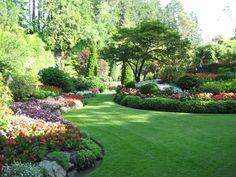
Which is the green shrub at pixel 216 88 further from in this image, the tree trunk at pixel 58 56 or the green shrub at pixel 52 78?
the tree trunk at pixel 58 56

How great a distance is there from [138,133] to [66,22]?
31.2 meters

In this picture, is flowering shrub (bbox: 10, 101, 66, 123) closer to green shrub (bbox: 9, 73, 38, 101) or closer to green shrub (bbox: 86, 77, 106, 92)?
green shrub (bbox: 9, 73, 38, 101)

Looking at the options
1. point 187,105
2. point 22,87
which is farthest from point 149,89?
point 22,87

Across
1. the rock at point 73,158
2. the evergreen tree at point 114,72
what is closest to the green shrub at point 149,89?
the rock at point 73,158

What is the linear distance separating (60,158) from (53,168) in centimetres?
40

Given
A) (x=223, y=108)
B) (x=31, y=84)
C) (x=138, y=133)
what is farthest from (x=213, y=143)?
(x=31, y=84)

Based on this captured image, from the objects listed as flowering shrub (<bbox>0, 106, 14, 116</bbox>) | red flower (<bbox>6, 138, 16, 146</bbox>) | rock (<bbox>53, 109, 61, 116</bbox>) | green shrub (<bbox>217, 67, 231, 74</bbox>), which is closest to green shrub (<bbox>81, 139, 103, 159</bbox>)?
red flower (<bbox>6, 138, 16, 146</bbox>)

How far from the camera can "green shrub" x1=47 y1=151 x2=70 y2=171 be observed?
6105 millimetres

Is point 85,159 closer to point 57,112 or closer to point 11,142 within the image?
point 11,142

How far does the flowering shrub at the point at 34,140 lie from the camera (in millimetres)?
5996

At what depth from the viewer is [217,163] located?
6473mm

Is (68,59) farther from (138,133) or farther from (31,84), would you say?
(138,133)

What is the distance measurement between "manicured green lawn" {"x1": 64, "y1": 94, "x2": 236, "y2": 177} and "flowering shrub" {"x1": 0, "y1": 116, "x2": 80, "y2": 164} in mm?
931

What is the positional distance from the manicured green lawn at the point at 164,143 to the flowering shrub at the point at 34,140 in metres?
0.93
